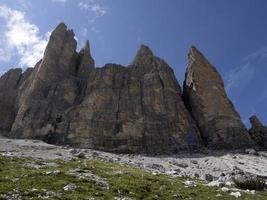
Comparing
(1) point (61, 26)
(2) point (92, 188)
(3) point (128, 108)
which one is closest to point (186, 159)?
(3) point (128, 108)

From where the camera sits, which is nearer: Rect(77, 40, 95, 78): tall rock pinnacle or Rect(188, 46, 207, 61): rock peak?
Rect(188, 46, 207, 61): rock peak

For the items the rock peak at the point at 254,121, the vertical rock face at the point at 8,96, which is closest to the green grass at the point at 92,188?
the rock peak at the point at 254,121

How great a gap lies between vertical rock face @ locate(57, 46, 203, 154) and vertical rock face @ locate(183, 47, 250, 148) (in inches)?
128

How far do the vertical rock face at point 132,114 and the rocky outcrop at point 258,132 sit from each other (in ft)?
44.6

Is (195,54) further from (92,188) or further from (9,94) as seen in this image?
(92,188)

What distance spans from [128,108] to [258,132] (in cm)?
2953

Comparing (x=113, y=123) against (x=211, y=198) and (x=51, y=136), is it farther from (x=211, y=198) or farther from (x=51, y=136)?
(x=211, y=198)

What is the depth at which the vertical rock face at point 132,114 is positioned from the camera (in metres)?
68.9

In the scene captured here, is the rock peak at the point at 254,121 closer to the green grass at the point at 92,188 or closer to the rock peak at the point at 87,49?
the rock peak at the point at 87,49

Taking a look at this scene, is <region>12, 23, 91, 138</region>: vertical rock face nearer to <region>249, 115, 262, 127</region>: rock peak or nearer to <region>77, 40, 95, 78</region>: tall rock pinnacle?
<region>77, 40, 95, 78</region>: tall rock pinnacle

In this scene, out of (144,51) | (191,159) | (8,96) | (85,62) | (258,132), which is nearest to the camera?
(191,159)

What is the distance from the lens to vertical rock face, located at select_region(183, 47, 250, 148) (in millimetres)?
72562

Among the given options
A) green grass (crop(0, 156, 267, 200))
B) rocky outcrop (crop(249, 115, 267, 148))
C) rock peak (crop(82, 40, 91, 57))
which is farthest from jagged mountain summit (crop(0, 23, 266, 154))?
green grass (crop(0, 156, 267, 200))

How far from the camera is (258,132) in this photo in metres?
78.3
